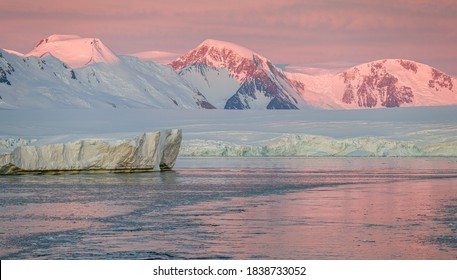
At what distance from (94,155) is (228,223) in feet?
82.0

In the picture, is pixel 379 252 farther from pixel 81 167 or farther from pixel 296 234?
pixel 81 167

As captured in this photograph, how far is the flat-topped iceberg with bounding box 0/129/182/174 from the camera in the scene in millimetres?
40594

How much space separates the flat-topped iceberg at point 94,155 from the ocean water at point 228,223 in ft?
27.2

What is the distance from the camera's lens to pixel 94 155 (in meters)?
43.3

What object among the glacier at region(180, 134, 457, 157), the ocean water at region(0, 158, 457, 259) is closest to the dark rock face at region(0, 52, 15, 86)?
the glacier at region(180, 134, 457, 157)

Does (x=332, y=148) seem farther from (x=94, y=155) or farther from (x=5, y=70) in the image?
(x=5, y=70)

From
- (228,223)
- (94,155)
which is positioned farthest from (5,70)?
(228,223)

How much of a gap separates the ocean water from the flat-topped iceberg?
8.30m

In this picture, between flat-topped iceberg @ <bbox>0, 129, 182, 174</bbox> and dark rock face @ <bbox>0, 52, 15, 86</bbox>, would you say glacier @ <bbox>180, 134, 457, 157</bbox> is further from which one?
dark rock face @ <bbox>0, 52, 15, 86</bbox>

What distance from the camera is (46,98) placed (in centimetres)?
18462

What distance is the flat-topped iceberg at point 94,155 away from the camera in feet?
133
